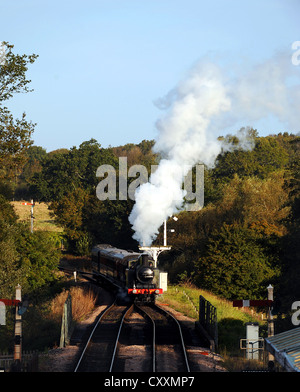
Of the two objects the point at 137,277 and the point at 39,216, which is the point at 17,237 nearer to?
the point at 137,277

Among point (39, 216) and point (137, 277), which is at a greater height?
point (39, 216)

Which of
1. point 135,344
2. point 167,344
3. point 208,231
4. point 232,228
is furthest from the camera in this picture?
point 208,231

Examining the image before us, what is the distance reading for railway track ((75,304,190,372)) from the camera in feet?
70.1

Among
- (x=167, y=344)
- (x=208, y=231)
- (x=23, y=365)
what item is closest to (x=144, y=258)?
(x=167, y=344)

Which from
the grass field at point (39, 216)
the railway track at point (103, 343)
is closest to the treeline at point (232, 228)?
the grass field at point (39, 216)

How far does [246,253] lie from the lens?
146 ft

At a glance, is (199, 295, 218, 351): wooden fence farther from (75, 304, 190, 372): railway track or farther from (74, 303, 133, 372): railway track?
(74, 303, 133, 372): railway track

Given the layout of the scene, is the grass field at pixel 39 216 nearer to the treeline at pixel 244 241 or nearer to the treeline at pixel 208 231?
the treeline at pixel 208 231

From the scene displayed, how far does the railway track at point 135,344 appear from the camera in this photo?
70.1 ft

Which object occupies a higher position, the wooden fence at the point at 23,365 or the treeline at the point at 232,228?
the treeline at the point at 232,228

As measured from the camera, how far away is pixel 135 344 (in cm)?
2533

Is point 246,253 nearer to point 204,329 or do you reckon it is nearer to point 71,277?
point 204,329

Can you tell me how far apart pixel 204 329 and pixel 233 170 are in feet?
227
